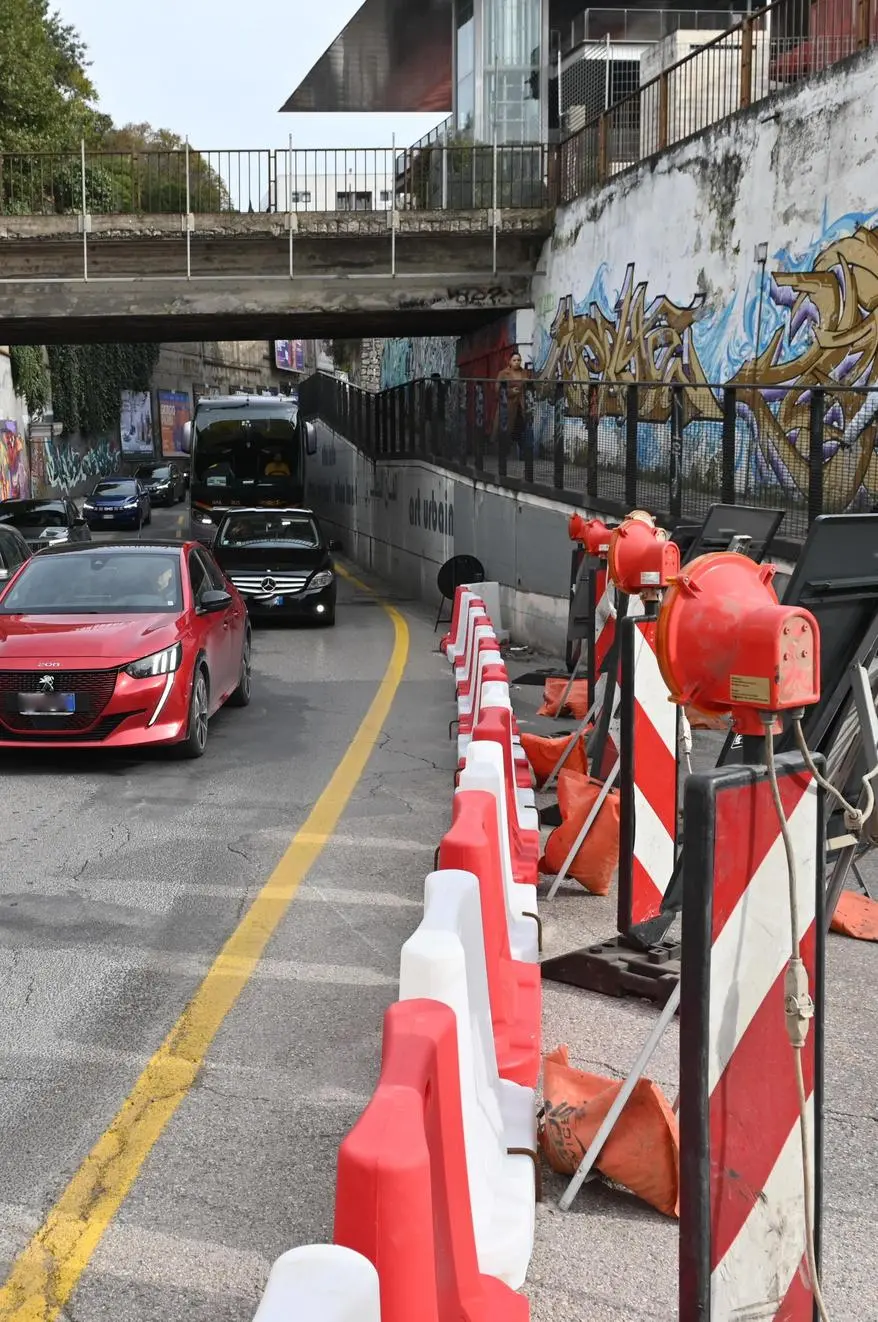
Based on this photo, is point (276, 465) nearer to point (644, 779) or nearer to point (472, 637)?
point (472, 637)

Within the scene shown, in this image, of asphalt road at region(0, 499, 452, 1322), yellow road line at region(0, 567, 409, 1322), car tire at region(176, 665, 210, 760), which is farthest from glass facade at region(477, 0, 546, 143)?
yellow road line at region(0, 567, 409, 1322)

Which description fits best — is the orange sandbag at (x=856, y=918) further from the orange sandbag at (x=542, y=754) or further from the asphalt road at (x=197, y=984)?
the orange sandbag at (x=542, y=754)

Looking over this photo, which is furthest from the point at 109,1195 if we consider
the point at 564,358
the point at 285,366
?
the point at 285,366

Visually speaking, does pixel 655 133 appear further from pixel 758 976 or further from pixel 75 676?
pixel 758 976

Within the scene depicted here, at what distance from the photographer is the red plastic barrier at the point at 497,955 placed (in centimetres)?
491

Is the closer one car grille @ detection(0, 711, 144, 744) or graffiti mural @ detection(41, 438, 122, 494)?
car grille @ detection(0, 711, 144, 744)

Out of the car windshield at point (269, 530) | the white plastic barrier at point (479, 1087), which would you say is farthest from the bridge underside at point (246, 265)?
the white plastic barrier at point (479, 1087)

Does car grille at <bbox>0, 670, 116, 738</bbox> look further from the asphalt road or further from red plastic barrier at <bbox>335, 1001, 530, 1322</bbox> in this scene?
red plastic barrier at <bbox>335, 1001, 530, 1322</bbox>

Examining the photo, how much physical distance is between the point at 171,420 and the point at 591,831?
80770 millimetres

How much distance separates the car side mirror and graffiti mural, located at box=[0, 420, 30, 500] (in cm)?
3919

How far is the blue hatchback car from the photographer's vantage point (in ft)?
163

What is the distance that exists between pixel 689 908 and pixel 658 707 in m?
3.91

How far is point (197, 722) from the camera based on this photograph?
11.6 m

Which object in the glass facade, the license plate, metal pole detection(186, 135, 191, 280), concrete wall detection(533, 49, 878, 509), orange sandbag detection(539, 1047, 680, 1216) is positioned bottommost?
orange sandbag detection(539, 1047, 680, 1216)
